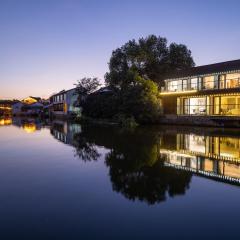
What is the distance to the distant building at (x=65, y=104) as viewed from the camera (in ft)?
191

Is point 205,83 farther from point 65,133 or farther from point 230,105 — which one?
point 65,133

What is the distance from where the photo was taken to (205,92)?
30656 mm

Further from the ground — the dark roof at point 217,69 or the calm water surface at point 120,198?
the dark roof at point 217,69

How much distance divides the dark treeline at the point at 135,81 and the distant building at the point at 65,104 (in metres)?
10.4

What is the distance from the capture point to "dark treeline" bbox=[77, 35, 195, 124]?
3138cm

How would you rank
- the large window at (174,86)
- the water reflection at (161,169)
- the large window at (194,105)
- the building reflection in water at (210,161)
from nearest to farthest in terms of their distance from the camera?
the water reflection at (161,169), the building reflection in water at (210,161), the large window at (194,105), the large window at (174,86)

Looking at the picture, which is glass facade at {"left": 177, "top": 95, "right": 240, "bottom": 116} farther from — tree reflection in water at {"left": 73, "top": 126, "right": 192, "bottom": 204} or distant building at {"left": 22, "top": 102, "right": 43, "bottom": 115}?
distant building at {"left": 22, "top": 102, "right": 43, "bottom": 115}

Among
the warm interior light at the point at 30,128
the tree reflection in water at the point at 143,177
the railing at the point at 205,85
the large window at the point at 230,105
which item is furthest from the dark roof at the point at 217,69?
the tree reflection in water at the point at 143,177

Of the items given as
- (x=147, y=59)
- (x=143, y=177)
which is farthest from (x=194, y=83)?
(x=143, y=177)

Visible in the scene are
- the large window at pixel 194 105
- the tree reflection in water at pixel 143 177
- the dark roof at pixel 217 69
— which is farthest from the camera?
the large window at pixel 194 105

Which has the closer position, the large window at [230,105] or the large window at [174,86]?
the large window at [230,105]

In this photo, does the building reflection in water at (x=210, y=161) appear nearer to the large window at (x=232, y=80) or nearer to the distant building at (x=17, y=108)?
the large window at (x=232, y=80)

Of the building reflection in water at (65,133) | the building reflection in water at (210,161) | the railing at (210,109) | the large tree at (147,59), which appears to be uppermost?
the large tree at (147,59)

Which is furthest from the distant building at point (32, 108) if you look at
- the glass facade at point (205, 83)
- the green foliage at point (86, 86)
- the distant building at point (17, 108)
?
the glass facade at point (205, 83)
